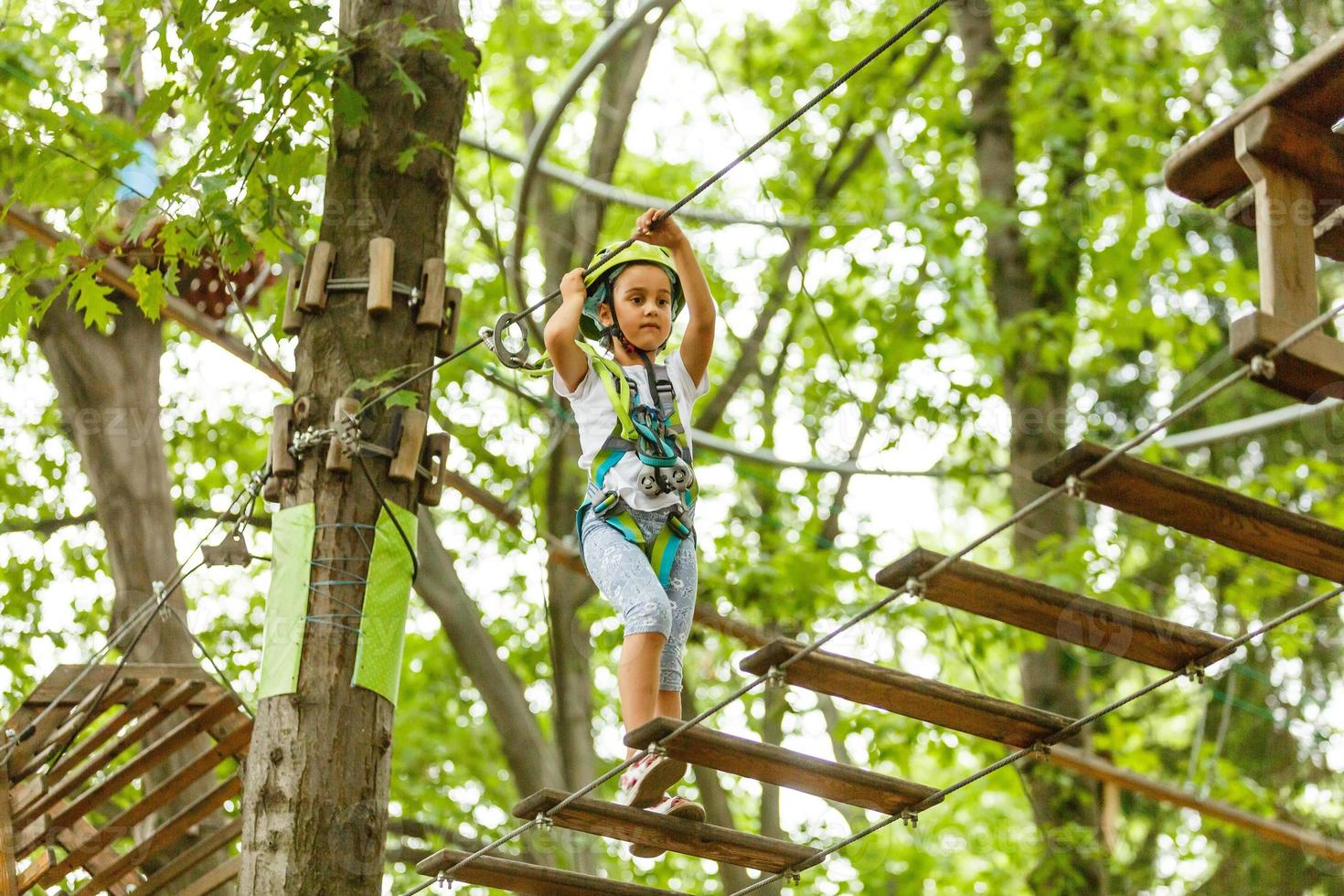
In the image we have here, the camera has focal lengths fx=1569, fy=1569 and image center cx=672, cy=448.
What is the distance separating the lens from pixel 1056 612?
11.6ft

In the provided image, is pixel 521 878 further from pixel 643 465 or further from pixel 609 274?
pixel 609 274

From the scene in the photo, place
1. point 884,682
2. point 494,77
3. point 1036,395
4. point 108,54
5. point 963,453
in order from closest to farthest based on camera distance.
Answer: point 884,682, point 108,54, point 1036,395, point 963,453, point 494,77

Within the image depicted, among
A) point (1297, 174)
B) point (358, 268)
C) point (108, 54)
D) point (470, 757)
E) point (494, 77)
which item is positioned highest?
point (494, 77)

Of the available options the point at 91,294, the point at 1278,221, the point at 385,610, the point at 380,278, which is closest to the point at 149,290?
the point at 91,294

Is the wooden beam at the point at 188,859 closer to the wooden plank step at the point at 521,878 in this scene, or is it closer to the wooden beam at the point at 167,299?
the wooden beam at the point at 167,299

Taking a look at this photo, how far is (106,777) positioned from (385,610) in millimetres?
1903

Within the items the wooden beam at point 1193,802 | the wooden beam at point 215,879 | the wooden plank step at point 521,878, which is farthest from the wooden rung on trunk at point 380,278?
the wooden beam at point 1193,802

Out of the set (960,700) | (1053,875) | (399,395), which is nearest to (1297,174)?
(960,700)

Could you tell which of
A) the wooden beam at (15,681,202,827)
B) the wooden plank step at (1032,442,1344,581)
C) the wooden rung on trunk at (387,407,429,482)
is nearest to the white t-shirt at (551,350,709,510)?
the wooden rung on trunk at (387,407,429,482)

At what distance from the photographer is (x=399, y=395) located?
470 cm

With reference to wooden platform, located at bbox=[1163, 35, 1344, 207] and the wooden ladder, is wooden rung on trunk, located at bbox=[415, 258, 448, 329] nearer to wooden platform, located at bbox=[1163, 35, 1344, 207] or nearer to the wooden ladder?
the wooden ladder

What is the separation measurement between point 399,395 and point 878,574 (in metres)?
1.89

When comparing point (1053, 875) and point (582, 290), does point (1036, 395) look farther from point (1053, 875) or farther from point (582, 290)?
point (582, 290)

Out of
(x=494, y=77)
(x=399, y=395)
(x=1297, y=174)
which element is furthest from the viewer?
(x=494, y=77)
